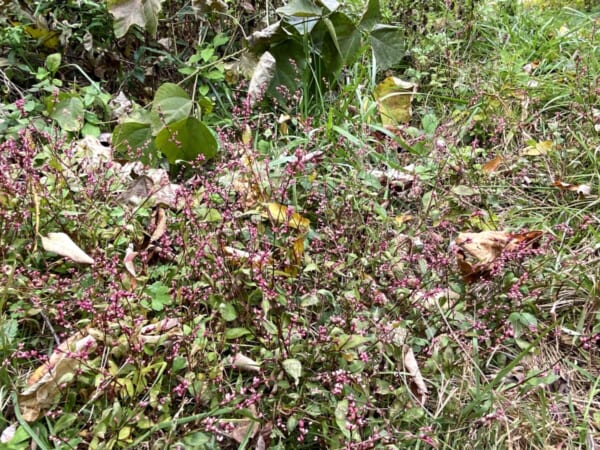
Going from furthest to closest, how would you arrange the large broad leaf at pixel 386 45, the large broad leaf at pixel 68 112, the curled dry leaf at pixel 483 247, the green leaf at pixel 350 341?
the large broad leaf at pixel 386 45 < the large broad leaf at pixel 68 112 < the curled dry leaf at pixel 483 247 < the green leaf at pixel 350 341

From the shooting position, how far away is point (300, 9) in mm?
2428

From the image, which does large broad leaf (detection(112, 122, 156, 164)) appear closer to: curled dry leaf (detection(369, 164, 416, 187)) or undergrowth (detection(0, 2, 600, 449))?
undergrowth (detection(0, 2, 600, 449))

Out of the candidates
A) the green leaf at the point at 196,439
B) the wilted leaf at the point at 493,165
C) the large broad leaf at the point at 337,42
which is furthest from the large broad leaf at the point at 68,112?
the wilted leaf at the point at 493,165

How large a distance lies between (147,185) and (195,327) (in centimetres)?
69

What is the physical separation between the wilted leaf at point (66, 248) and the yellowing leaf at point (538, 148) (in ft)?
5.82

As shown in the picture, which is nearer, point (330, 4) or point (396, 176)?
point (396, 176)

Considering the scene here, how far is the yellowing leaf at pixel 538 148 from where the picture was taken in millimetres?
2408

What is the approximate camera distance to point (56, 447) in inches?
51.9

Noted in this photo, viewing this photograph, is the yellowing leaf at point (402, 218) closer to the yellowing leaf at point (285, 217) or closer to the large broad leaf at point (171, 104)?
the yellowing leaf at point (285, 217)

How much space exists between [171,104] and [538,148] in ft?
5.02

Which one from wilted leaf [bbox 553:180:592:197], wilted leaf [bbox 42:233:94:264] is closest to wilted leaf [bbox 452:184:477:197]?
wilted leaf [bbox 553:180:592:197]

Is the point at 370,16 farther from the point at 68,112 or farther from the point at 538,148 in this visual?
the point at 68,112

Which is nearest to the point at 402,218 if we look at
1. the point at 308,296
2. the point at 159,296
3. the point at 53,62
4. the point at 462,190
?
the point at 462,190

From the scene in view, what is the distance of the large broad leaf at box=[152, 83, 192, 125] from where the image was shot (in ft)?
7.15
